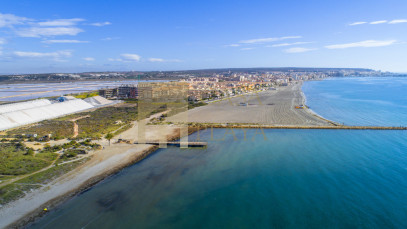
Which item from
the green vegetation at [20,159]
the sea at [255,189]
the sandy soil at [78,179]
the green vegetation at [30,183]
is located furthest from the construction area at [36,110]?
the sea at [255,189]

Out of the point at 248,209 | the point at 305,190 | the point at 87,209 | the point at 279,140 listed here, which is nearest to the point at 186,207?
the point at 248,209

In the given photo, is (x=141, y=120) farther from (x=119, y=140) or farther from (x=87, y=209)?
(x=87, y=209)

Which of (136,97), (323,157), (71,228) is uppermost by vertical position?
(136,97)

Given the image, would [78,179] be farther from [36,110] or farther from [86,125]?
[36,110]

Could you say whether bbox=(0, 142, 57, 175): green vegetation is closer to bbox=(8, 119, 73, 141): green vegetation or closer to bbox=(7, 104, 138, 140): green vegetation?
bbox=(8, 119, 73, 141): green vegetation

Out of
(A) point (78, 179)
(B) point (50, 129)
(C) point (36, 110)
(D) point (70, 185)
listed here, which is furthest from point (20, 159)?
(C) point (36, 110)

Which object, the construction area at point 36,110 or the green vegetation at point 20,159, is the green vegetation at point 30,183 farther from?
the construction area at point 36,110
